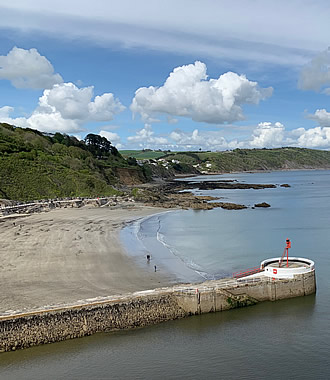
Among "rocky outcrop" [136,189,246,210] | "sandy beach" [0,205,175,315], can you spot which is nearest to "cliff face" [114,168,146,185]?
"rocky outcrop" [136,189,246,210]

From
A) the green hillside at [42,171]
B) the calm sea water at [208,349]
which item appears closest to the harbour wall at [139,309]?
the calm sea water at [208,349]

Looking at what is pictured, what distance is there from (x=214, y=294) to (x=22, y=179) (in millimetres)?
50511

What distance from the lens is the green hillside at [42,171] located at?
60781 millimetres

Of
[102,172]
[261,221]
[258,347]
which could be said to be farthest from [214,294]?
[102,172]

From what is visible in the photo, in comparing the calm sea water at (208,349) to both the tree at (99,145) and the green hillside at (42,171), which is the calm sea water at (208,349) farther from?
the tree at (99,145)

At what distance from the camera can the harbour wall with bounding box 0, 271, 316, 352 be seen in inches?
630

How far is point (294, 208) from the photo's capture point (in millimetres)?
64875

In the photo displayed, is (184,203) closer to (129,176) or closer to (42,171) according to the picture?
(42,171)

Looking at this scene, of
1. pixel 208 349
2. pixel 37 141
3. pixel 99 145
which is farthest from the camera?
pixel 99 145

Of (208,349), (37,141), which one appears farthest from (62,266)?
(37,141)

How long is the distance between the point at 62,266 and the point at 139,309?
9.01 meters

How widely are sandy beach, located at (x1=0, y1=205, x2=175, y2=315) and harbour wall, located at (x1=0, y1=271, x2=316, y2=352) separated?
1.55 metres

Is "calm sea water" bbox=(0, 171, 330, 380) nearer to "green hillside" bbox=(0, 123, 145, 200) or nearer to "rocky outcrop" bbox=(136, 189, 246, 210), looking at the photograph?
"rocky outcrop" bbox=(136, 189, 246, 210)

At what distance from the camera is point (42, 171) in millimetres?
68062
